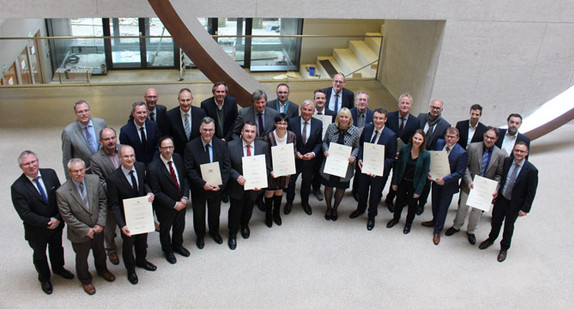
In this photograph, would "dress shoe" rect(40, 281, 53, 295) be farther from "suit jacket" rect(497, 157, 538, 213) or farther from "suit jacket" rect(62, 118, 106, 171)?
"suit jacket" rect(497, 157, 538, 213)

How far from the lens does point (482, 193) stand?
573 centimetres

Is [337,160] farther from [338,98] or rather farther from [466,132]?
[466,132]

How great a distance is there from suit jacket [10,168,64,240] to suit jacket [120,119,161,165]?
42.8 inches

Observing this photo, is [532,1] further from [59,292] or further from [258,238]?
[59,292]

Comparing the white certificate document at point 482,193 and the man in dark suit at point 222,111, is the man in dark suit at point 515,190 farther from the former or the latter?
the man in dark suit at point 222,111

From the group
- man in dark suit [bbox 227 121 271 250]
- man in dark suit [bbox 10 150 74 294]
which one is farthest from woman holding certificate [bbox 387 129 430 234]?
man in dark suit [bbox 10 150 74 294]

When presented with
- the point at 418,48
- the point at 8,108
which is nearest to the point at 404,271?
the point at 418,48

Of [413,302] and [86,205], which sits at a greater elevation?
[86,205]

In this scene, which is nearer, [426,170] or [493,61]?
[426,170]

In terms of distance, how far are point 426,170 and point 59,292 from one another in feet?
13.7

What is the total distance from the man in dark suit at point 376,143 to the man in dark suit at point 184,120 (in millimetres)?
2054

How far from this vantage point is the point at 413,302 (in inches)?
206

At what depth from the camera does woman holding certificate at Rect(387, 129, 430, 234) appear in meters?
5.73

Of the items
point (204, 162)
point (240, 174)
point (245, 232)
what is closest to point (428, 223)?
point (245, 232)
